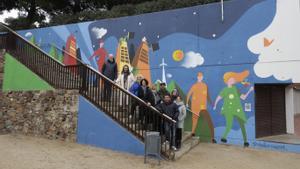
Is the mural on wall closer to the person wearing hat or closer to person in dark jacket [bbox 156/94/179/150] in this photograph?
person in dark jacket [bbox 156/94/179/150]

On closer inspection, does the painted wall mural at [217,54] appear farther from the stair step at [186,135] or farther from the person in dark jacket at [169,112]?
the person in dark jacket at [169,112]

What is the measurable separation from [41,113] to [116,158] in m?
4.32

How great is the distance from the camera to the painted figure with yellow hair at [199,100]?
40.7ft

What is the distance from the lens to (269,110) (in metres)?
12.8

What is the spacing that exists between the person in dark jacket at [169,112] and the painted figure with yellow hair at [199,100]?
83.8 inches

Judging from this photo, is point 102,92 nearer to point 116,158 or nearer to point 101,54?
point 116,158

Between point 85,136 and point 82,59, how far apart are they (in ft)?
16.3

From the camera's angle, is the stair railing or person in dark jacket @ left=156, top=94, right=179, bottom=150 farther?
the stair railing

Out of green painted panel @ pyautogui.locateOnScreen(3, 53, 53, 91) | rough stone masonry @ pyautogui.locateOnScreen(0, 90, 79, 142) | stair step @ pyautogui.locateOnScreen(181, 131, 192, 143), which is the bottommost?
stair step @ pyautogui.locateOnScreen(181, 131, 192, 143)

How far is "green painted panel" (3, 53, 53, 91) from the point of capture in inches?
533

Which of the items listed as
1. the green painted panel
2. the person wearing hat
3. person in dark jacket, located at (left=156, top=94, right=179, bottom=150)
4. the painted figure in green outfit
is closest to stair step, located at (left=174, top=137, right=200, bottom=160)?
person in dark jacket, located at (left=156, top=94, right=179, bottom=150)

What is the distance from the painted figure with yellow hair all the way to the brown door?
4.97ft

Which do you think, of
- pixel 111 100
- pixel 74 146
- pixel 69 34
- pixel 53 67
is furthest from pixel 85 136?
pixel 69 34

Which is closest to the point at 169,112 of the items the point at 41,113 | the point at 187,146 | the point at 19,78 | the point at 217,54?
the point at 187,146
